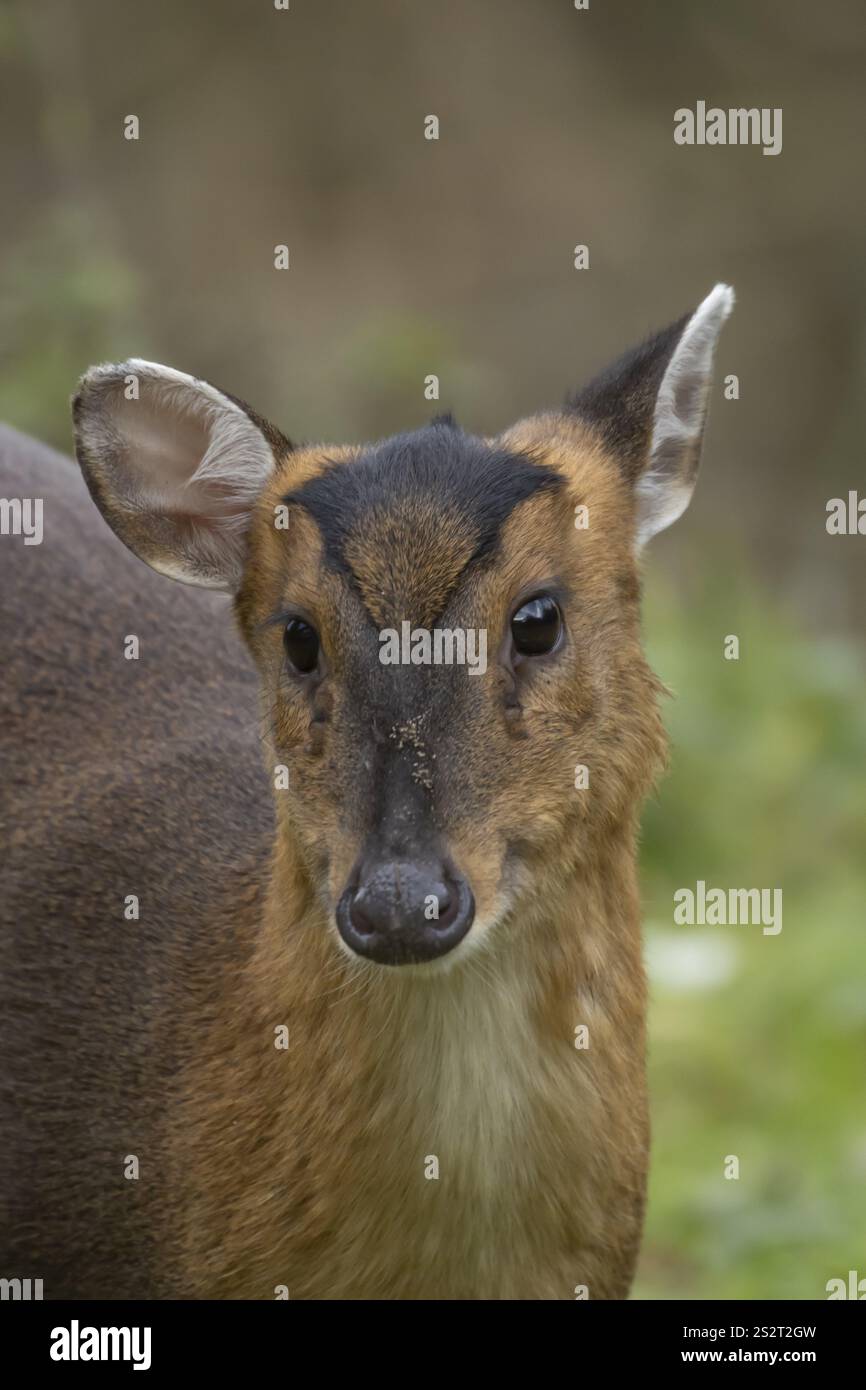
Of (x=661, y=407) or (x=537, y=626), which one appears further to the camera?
(x=661, y=407)

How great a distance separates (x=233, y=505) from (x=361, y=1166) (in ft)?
4.99

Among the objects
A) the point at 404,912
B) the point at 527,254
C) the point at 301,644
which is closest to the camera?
the point at 404,912

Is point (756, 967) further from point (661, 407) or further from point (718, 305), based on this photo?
point (718, 305)

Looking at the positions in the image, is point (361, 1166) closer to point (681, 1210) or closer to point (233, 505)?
point (233, 505)

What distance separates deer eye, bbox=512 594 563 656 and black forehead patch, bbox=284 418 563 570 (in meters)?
0.16

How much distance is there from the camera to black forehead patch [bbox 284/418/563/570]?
15.1ft

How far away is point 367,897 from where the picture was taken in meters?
4.24

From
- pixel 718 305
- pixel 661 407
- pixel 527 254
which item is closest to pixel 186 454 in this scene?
pixel 661 407

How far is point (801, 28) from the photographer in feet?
55.0

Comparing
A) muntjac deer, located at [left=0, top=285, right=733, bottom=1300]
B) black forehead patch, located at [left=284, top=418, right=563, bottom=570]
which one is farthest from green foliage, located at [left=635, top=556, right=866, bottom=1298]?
black forehead patch, located at [left=284, top=418, right=563, bottom=570]

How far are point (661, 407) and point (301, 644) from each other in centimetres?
105

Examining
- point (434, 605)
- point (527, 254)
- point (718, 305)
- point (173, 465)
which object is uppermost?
point (527, 254)

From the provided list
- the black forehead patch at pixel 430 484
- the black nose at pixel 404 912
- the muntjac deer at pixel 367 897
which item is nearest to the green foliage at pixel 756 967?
the muntjac deer at pixel 367 897
